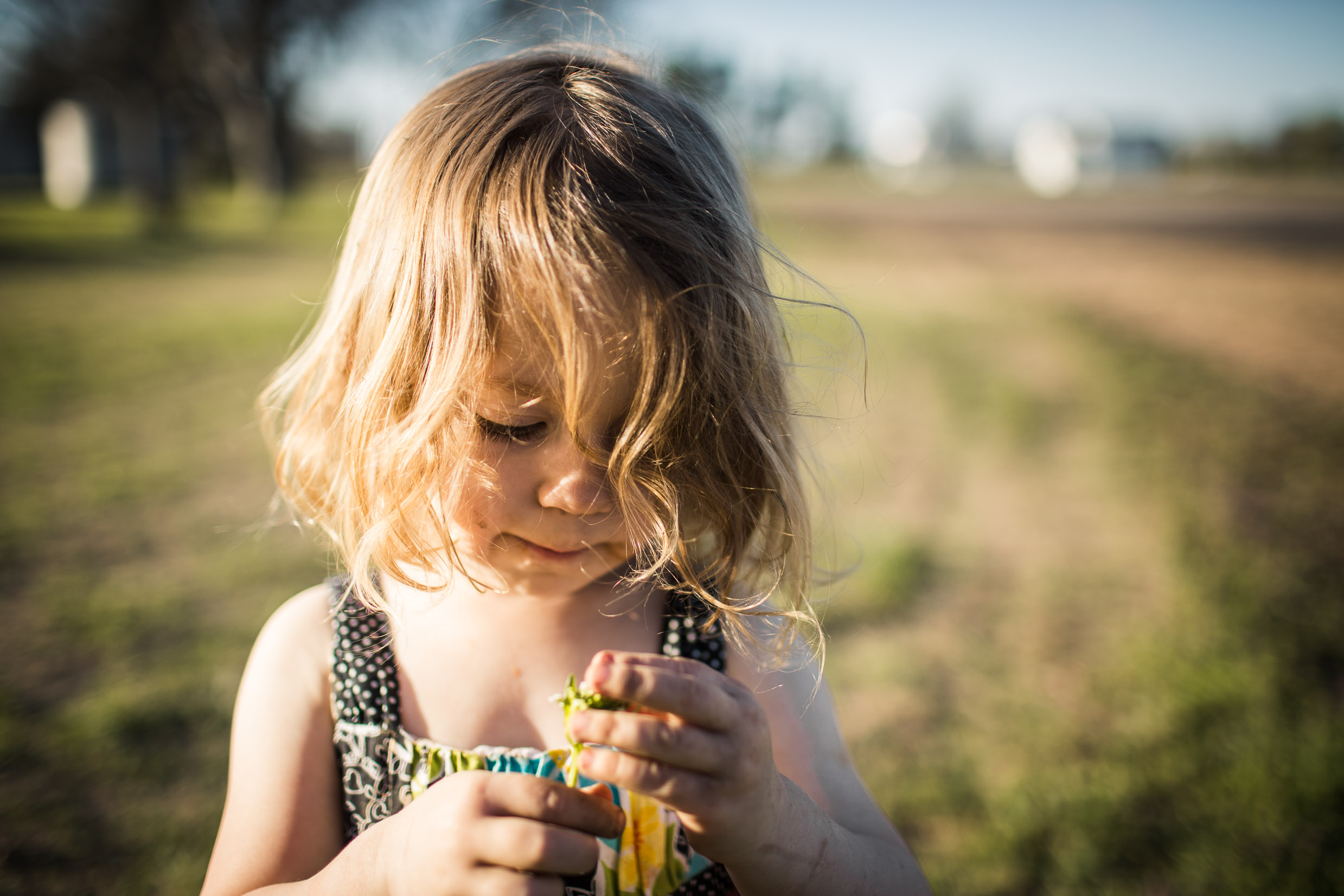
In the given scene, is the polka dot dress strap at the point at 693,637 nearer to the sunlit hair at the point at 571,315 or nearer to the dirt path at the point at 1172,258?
the sunlit hair at the point at 571,315

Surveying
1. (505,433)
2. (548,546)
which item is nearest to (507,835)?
(548,546)

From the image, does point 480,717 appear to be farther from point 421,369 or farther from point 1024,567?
point 1024,567

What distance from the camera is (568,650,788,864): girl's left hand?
2.68ft

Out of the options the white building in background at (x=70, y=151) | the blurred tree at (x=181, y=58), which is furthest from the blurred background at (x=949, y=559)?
the white building in background at (x=70, y=151)

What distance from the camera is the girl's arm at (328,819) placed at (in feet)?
2.81

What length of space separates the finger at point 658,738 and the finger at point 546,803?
0.29ft

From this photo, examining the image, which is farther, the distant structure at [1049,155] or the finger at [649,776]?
the distant structure at [1049,155]

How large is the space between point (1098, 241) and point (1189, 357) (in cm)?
1196

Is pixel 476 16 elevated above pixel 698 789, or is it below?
above

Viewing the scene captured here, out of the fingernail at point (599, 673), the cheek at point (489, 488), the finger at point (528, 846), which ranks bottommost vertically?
the finger at point (528, 846)

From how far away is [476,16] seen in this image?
2.10m

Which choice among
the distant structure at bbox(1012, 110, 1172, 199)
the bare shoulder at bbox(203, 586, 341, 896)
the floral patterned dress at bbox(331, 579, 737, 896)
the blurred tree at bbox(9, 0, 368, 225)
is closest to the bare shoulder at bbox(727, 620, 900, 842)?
the floral patterned dress at bbox(331, 579, 737, 896)

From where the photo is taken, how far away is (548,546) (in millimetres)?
1069

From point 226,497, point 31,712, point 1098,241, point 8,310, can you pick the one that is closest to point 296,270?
point 8,310
